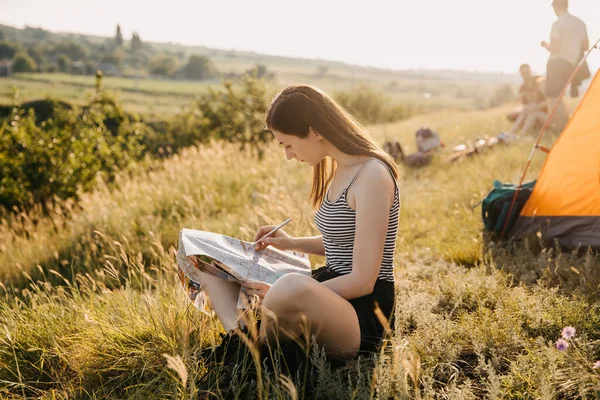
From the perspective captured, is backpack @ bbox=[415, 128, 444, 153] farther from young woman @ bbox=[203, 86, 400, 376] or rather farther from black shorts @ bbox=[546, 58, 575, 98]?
young woman @ bbox=[203, 86, 400, 376]

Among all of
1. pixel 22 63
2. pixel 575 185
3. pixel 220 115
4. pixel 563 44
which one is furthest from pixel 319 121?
pixel 22 63

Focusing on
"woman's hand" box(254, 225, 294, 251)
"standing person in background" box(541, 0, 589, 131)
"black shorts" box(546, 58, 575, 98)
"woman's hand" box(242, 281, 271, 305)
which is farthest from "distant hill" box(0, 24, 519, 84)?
"woman's hand" box(242, 281, 271, 305)

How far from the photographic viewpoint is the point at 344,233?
271 centimetres

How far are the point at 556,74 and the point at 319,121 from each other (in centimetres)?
650

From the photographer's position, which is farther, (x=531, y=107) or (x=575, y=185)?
(x=531, y=107)

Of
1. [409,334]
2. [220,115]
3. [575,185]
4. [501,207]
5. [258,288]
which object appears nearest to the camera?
[258,288]

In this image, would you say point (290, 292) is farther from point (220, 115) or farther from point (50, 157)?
point (220, 115)

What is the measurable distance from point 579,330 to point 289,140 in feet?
5.72

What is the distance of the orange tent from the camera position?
4027 millimetres

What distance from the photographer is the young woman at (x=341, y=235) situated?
7.80 ft

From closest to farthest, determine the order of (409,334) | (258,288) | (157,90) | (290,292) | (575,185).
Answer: (290,292) → (258,288) → (409,334) → (575,185) → (157,90)

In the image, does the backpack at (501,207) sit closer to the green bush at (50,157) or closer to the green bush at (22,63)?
the green bush at (50,157)

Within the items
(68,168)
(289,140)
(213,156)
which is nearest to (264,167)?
(213,156)

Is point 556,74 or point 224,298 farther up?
point 556,74
